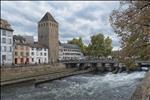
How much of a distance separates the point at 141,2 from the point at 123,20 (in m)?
1.26

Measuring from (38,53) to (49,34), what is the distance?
8141 millimetres

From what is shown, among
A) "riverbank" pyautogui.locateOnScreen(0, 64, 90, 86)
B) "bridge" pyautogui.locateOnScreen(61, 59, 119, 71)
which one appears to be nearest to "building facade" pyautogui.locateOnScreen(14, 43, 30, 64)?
"riverbank" pyautogui.locateOnScreen(0, 64, 90, 86)

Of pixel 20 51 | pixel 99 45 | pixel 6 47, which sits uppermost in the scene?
pixel 99 45

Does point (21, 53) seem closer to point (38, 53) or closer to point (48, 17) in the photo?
point (38, 53)

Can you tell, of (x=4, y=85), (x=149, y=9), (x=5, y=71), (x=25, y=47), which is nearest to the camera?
(x=149, y=9)

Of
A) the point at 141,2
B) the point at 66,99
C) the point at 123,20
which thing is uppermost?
the point at 141,2

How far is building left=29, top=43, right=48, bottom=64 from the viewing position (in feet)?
263

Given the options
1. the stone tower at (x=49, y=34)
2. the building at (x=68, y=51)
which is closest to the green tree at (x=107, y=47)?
the stone tower at (x=49, y=34)

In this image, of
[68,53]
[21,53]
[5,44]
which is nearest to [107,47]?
[68,53]

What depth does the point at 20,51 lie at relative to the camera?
240 feet

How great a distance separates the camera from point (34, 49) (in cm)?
8125

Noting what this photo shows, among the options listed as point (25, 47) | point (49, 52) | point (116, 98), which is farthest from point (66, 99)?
point (49, 52)

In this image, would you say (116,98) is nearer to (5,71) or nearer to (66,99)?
(66,99)

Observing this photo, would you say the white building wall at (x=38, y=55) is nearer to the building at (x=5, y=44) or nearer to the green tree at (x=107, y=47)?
the building at (x=5, y=44)
